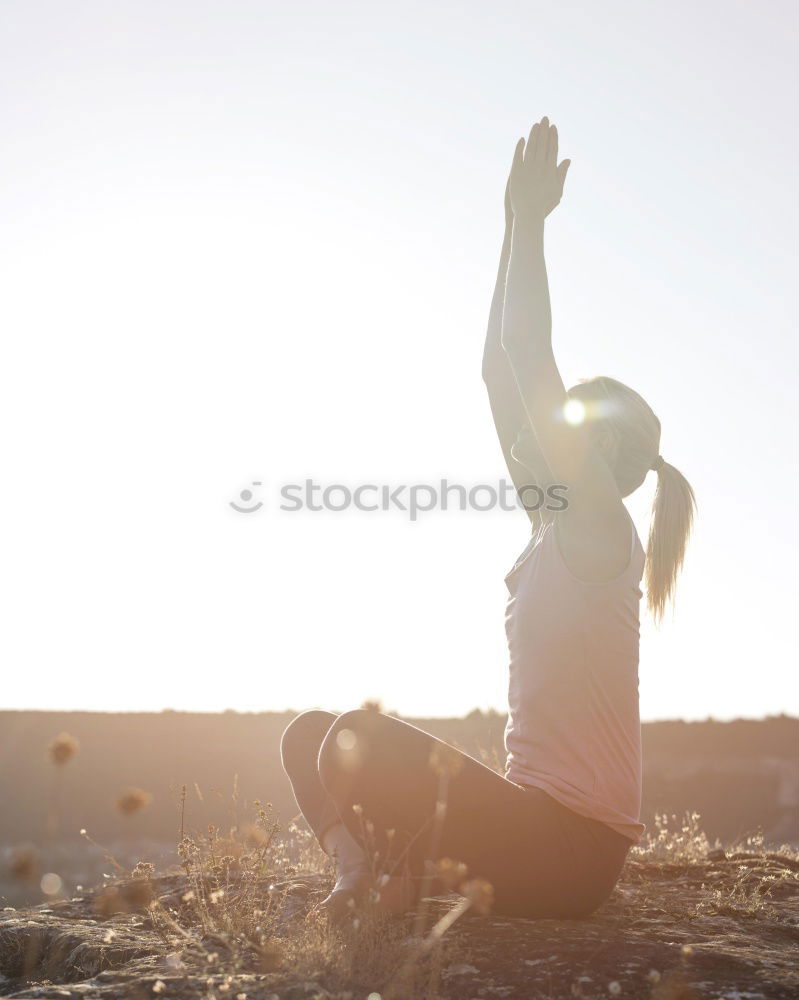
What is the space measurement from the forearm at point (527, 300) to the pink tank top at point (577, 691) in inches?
24.5

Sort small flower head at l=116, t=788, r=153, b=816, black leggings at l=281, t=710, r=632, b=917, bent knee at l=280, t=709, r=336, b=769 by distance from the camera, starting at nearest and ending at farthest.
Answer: small flower head at l=116, t=788, r=153, b=816, black leggings at l=281, t=710, r=632, b=917, bent knee at l=280, t=709, r=336, b=769

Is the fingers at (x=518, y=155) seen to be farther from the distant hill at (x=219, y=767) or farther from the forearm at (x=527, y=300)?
the distant hill at (x=219, y=767)

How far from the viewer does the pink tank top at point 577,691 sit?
2787mm

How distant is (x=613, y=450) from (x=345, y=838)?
158 cm

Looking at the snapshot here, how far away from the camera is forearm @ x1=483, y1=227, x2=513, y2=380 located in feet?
13.8

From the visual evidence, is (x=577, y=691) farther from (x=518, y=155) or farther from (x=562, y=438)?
Answer: (x=518, y=155)

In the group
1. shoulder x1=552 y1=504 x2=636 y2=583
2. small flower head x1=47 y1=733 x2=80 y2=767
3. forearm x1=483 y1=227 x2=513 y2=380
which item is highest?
forearm x1=483 y1=227 x2=513 y2=380

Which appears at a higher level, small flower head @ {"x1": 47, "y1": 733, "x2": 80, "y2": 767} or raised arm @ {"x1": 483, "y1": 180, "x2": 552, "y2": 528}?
raised arm @ {"x1": 483, "y1": 180, "x2": 552, "y2": 528}

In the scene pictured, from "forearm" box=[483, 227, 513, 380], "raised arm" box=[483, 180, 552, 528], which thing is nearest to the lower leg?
"raised arm" box=[483, 180, 552, 528]

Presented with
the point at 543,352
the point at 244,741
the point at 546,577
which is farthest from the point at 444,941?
the point at 244,741

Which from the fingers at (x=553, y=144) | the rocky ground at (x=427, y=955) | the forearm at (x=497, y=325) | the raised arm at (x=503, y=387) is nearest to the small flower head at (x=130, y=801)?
the rocky ground at (x=427, y=955)

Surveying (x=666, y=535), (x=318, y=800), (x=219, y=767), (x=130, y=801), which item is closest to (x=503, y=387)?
(x=666, y=535)

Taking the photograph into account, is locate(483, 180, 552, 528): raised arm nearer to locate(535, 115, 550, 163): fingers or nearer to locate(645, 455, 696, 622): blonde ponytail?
locate(535, 115, 550, 163): fingers

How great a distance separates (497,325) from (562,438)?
1.68 metres
